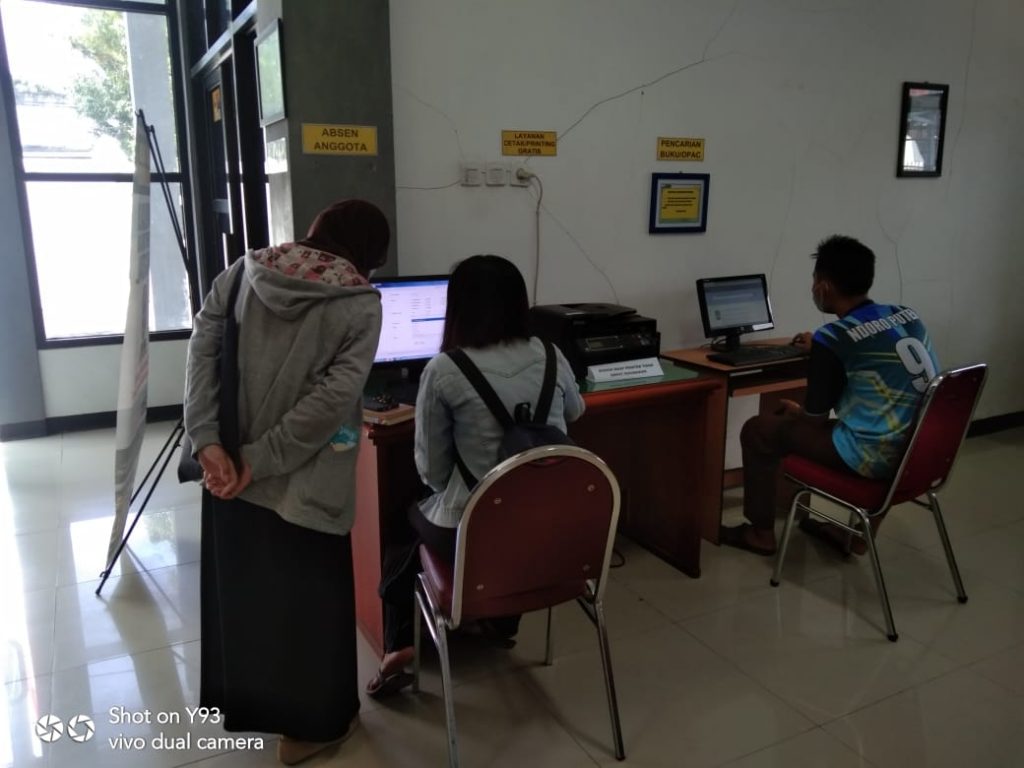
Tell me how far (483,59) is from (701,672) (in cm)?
216

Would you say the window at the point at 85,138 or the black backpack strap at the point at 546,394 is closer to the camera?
the black backpack strap at the point at 546,394

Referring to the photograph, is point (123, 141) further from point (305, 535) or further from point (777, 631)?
point (777, 631)

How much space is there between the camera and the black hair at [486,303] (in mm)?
1722

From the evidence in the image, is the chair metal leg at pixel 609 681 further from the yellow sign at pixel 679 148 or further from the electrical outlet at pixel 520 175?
the yellow sign at pixel 679 148

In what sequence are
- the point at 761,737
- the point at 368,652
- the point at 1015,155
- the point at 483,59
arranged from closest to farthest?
the point at 761,737 < the point at 368,652 < the point at 483,59 < the point at 1015,155

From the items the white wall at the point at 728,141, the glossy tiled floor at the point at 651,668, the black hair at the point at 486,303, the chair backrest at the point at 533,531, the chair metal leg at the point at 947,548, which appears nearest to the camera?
the chair backrest at the point at 533,531

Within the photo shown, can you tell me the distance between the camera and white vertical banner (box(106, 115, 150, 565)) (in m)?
2.59

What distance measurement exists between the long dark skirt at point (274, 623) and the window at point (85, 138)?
10.1 feet

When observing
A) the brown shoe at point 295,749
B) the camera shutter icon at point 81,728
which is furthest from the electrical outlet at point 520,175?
the camera shutter icon at point 81,728

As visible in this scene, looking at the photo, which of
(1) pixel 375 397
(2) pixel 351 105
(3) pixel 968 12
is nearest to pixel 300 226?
(2) pixel 351 105

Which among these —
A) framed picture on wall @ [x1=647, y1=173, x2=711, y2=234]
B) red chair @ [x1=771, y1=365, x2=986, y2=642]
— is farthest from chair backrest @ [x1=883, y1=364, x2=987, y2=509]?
framed picture on wall @ [x1=647, y1=173, x2=711, y2=234]

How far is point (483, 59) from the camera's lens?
2.70m

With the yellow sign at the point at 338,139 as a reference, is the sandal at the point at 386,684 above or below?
below

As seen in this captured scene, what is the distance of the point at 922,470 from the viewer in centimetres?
234
